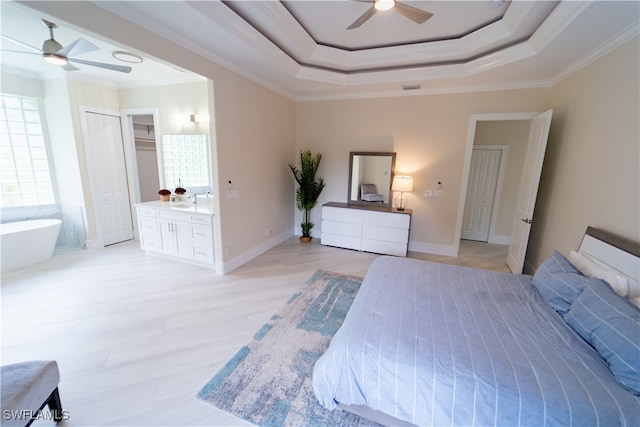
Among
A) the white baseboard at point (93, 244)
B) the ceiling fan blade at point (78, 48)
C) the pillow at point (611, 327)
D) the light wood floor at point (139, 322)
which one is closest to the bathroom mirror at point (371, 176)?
the light wood floor at point (139, 322)

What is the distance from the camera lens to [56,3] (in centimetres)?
173

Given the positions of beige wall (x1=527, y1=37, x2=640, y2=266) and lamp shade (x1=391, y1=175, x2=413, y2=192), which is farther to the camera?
lamp shade (x1=391, y1=175, x2=413, y2=192)

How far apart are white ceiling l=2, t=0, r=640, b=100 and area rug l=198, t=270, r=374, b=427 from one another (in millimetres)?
2816

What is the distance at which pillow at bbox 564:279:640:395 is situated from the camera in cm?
121

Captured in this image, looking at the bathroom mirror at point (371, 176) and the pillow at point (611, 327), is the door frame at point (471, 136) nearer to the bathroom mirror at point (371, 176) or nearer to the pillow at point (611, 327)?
the bathroom mirror at point (371, 176)

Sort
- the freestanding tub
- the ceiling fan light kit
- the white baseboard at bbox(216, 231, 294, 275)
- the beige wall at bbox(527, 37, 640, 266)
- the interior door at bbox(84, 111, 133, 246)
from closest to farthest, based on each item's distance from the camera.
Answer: the ceiling fan light kit
the beige wall at bbox(527, 37, 640, 266)
the freestanding tub
the white baseboard at bbox(216, 231, 294, 275)
the interior door at bbox(84, 111, 133, 246)

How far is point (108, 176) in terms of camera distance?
4332 mm

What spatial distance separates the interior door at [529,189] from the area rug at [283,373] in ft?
8.58

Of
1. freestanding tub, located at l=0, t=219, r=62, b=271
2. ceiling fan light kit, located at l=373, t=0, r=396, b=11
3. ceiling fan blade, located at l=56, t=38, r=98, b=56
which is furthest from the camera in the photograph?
freestanding tub, located at l=0, t=219, r=62, b=271

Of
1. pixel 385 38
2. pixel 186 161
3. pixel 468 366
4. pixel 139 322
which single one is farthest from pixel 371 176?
pixel 139 322

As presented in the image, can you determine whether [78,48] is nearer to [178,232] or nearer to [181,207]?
[181,207]

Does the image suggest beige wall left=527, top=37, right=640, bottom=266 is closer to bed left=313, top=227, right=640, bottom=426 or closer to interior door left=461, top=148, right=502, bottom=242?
bed left=313, top=227, right=640, bottom=426

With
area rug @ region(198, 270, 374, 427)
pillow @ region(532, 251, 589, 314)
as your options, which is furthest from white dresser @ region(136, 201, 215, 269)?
pillow @ region(532, 251, 589, 314)

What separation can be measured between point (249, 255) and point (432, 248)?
126 inches
